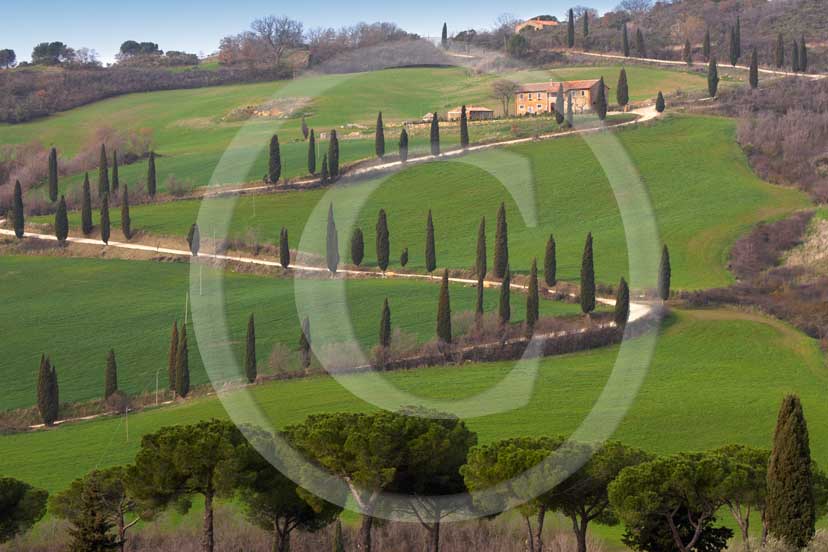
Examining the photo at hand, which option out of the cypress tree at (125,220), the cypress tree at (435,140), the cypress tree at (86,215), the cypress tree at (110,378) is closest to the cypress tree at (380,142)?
the cypress tree at (435,140)

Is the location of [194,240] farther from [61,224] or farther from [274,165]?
[274,165]

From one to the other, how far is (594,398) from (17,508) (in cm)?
2378

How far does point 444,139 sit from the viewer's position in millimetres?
98500

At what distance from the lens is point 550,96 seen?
107m

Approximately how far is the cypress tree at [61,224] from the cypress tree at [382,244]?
1987 centimetres

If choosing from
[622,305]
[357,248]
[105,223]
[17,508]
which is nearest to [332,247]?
[357,248]

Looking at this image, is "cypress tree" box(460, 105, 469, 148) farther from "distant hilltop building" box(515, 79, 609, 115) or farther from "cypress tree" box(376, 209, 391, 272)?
"cypress tree" box(376, 209, 391, 272)

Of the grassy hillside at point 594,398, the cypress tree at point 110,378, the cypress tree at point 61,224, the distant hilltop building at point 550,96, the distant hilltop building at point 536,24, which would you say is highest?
the distant hilltop building at point 536,24

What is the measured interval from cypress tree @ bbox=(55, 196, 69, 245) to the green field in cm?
324

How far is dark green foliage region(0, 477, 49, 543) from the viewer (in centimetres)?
3616

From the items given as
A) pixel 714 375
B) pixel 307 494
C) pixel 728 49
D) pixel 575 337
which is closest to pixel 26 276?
pixel 575 337

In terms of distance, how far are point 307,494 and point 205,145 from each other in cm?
7862

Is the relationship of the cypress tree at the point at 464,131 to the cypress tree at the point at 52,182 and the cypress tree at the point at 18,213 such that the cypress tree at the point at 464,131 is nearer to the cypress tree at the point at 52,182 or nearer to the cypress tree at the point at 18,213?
the cypress tree at the point at 52,182

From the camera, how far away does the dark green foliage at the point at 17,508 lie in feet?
119
